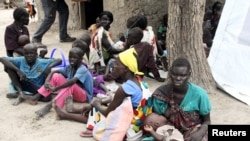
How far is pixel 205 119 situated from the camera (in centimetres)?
309

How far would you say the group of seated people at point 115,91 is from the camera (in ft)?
10.1

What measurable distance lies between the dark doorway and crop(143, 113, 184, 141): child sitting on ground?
18.4 ft

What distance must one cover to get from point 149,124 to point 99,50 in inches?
83.1

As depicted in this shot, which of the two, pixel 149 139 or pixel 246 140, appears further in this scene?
pixel 149 139

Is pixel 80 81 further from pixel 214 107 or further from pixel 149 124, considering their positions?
pixel 214 107

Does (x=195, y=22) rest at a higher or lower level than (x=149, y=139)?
higher

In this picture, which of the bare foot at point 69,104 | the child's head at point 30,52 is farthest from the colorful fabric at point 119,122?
the child's head at point 30,52

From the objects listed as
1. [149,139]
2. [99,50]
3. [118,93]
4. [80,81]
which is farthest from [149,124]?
[99,50]

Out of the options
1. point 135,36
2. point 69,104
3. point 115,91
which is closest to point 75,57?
point 69,104

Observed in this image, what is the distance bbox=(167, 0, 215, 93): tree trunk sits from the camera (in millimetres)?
4395

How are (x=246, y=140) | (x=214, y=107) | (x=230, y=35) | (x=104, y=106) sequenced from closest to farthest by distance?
(x=246, y=140), (x=104, y=106), (x=214, y=107), (x=230, y=35)

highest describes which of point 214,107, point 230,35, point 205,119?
point 230,35

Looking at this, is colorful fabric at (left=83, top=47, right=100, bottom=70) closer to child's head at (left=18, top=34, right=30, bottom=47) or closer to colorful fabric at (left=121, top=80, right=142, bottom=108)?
child's head at (left=18, top=34, right=30, bottom=47)

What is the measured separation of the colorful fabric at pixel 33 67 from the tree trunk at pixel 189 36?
1397mm
